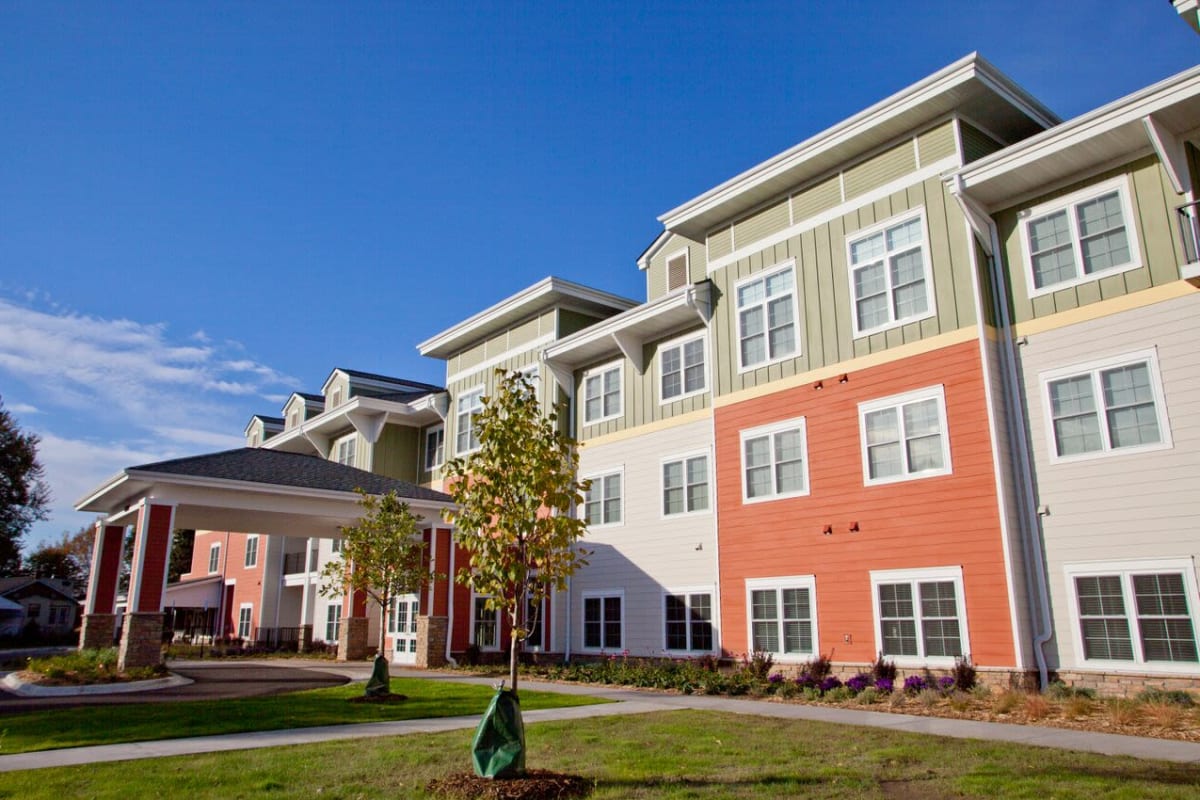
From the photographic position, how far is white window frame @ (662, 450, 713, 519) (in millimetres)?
21203

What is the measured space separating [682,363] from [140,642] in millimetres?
14773

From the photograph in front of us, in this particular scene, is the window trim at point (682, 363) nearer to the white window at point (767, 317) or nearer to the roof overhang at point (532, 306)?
the white window at point (767, 317)

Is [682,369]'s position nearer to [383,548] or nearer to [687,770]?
[383,548]

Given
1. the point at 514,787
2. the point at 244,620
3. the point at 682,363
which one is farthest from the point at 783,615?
the point at 244,620

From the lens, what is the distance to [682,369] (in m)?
22.8

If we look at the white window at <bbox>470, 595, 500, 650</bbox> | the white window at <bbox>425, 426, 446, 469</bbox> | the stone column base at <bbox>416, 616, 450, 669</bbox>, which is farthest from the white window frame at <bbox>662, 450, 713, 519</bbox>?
the white window at <bbox>425, 426, 446, 469</bbox>

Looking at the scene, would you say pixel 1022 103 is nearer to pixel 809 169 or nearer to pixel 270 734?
pixel 809 169

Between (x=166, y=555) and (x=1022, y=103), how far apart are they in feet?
70.5

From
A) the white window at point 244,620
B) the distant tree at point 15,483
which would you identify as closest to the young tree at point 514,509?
the white window at point 244,620

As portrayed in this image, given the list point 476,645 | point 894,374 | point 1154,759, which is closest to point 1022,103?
point 894,374

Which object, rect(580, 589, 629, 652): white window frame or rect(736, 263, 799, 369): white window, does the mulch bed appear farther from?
rect(580, 589, 629, 652): white window frame

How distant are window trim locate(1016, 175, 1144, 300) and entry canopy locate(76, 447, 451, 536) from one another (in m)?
14.9

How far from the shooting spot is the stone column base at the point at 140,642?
63.0 ft

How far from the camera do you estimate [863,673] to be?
53.2ft
